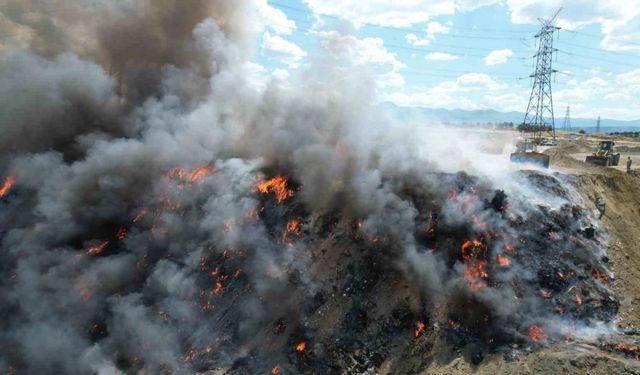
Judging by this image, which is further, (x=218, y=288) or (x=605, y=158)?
(x=605, y=158)

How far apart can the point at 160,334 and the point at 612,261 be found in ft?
79.3

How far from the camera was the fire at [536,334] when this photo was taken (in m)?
19.6

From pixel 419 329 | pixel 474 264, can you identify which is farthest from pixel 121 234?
pixel 474 264

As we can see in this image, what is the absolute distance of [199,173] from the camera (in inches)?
1202

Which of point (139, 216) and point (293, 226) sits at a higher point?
point (139, 216)

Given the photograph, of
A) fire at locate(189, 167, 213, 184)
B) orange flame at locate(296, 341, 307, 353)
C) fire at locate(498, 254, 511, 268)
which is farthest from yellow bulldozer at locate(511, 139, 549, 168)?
fire at locate(189, 167, 213, 184)

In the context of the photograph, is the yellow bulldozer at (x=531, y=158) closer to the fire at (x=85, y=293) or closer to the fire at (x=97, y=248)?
the fire at (x=97, y=248)

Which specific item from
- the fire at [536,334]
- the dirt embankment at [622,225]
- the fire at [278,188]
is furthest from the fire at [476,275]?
the fire at [278,188]

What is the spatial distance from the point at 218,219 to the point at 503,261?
16454 millimetres

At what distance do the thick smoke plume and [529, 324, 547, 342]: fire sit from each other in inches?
4.4

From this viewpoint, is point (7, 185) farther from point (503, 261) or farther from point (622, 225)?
point (622, 225)

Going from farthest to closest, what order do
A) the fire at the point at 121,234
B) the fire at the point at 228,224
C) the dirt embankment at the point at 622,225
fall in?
1. the fire at the point at 121,234
2. the fire at the point at 228,224
3. the dirt embankment at the point at 622,225

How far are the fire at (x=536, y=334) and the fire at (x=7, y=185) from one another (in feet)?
117

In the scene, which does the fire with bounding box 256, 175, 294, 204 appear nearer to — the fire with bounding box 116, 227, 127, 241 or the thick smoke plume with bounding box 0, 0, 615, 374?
the thick smoke plume with bounding box 0, 0, 615, 374
